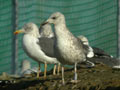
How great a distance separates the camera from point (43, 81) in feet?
32.7

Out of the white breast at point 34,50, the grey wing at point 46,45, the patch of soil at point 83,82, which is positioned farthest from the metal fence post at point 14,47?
the patch of soil at point 83,82

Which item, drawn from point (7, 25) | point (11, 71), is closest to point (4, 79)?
point (11, 71)

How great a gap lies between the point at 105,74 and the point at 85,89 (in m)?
1.17

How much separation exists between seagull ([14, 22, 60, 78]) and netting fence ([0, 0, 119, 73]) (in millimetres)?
4482

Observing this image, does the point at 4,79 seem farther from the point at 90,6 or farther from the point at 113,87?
the point at 90,6

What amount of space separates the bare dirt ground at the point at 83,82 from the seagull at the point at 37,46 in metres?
0.46

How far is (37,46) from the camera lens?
11.0 meters

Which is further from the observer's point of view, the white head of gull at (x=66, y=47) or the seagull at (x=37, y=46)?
the seagull at (x=37, y=46)

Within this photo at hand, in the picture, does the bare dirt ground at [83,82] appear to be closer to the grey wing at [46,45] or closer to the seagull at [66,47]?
the seagull at [66,47]

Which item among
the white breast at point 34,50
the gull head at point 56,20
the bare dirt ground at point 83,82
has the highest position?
the gull head at point 56,20

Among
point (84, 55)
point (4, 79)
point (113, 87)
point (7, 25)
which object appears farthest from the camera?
point (7, 25)

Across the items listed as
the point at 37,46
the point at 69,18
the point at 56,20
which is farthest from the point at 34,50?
the point at 69,18

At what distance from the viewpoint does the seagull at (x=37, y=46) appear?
1092cm

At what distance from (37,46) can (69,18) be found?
262 inches
